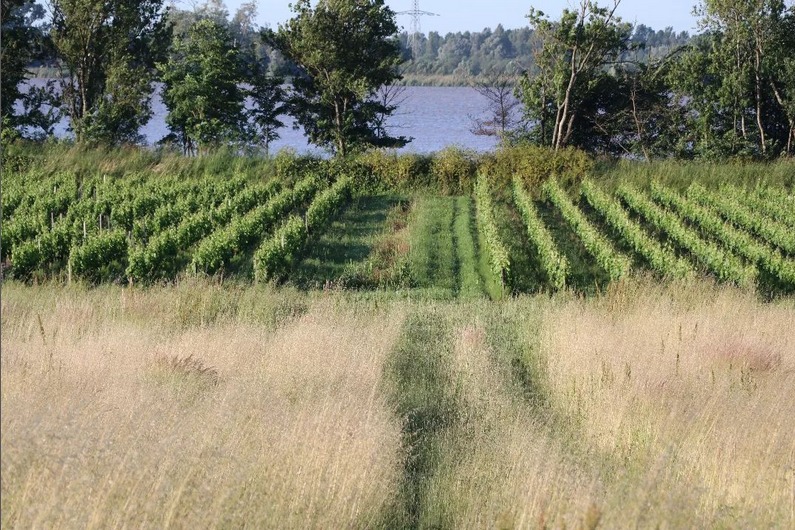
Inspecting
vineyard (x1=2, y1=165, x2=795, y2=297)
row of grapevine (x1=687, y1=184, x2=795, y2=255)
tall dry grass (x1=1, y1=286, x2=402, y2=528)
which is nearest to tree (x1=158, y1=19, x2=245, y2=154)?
vineyard (x1=2, y1=165, x2=795, y2=297)

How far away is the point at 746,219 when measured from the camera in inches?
956

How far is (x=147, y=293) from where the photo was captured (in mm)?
14914

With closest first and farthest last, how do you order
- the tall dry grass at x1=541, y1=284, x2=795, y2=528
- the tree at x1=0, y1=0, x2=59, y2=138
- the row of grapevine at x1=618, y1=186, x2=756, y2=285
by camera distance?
the tall dry grass at x1=541, y1=284, x2=795, y2=528, the row of grapevine at x1=618, y1=186, x2=756, y2=285, the tree at x1=0, y1=0, x2=59, y2=138

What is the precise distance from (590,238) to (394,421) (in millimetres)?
14661

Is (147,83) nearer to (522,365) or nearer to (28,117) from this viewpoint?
(28,117)

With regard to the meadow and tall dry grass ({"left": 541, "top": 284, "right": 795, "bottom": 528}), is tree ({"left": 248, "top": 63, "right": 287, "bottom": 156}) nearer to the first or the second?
the meadow

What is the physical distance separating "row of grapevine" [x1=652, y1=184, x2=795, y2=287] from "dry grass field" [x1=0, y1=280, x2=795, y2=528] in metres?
6.86

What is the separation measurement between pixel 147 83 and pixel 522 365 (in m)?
28.7

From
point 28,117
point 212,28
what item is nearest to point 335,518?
point 212,28

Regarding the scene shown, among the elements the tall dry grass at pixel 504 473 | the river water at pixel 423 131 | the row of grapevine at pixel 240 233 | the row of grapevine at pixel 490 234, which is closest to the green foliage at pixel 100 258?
the row of grapevine at pixel 240 233

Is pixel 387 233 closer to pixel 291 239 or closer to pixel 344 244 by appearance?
pixel 344 244

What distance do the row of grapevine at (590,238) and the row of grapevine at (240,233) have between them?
696cm

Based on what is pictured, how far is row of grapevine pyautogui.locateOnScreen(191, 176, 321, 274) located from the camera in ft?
62.4

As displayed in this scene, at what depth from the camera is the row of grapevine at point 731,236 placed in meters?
19.4
